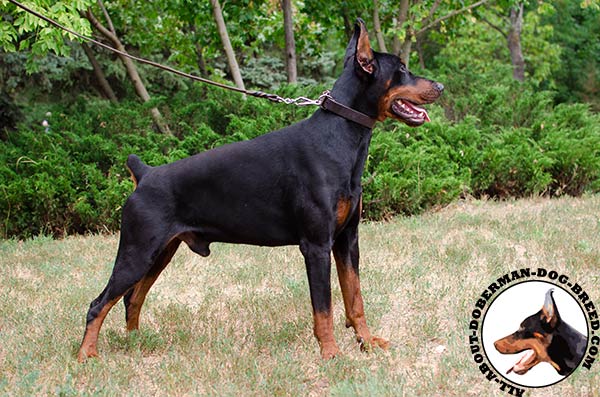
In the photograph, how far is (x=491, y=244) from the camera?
6.41 metres

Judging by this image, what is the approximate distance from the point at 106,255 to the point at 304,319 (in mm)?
3170

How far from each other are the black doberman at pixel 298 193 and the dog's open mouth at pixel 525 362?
3.07 feet

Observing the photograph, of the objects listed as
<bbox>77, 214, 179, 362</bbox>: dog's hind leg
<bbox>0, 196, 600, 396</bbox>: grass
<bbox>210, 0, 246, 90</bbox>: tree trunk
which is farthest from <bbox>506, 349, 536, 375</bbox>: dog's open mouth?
<bbox>210, 0, 246, 90</bbox>: tree trunk

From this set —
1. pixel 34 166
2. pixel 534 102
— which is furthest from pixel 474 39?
pixel 34 166

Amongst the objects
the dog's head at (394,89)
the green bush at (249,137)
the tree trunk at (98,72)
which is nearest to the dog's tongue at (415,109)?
the dog's head at (394,89)

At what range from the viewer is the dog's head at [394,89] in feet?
13.0

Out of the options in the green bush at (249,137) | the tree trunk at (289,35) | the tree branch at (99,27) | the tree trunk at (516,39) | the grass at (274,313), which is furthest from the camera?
the tree trunk at (516,39)

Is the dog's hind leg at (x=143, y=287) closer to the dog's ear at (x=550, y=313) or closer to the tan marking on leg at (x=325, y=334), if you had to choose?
the tan marking on leg at (x=325, y=334)

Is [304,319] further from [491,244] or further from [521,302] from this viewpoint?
[491,244]

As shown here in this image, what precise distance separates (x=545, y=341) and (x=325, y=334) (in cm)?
128

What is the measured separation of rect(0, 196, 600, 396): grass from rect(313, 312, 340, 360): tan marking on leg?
76mm

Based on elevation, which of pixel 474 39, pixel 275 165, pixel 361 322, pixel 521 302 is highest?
pixel 275 165

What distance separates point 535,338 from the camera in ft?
11.4

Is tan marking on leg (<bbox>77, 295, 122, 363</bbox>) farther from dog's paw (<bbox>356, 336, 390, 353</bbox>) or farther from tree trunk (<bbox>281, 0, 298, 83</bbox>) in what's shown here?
tree trunk (<bbox>281, 0, 298, 83</bbox>)
